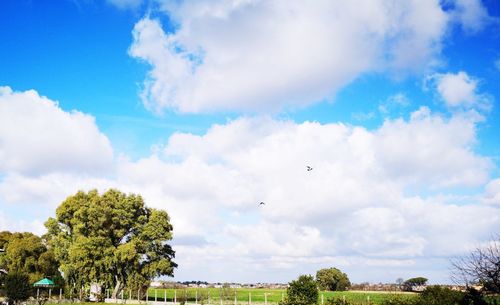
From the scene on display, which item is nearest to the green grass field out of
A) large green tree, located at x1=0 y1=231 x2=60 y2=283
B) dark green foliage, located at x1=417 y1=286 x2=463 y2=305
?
dark green foliage, located at x1=417 y1=286 x2=463 y2=305

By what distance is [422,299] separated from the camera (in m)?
28.2

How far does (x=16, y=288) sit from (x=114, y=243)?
13193 mm

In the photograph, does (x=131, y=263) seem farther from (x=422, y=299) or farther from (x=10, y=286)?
(x=422, y=299)

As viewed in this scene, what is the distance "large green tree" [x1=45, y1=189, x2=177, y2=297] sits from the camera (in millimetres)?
56312

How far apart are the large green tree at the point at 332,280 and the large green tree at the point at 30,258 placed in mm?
64818

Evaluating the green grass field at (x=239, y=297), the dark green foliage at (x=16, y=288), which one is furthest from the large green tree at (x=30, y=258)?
the green grass field at (x=239, y=297)

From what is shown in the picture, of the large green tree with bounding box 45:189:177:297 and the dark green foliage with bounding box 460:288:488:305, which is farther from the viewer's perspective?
the large green tree with bounding box 45:189:177:297

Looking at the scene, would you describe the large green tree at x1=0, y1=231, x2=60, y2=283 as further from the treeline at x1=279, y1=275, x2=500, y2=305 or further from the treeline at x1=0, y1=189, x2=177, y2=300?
the treeline at x1=279, y1=275, x2=500, y2=305

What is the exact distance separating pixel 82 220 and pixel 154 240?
9.72 meters

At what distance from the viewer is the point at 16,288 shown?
4888 centimetres

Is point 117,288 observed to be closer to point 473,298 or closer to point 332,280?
point 473,298

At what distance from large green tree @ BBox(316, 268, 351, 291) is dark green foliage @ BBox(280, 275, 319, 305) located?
264ft

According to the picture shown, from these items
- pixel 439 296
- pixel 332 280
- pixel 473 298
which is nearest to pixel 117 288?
pixel 439 296

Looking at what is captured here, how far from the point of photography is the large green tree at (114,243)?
185 feet
